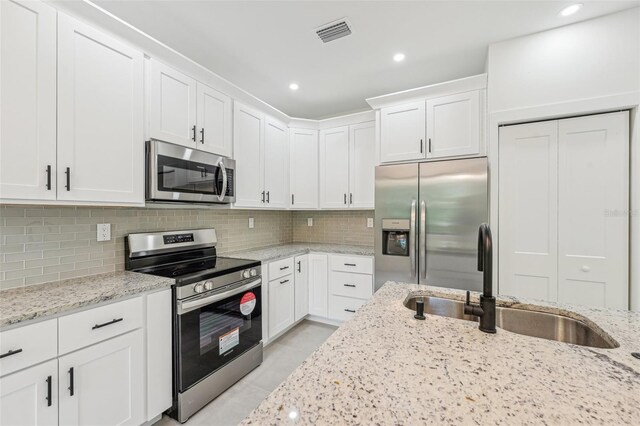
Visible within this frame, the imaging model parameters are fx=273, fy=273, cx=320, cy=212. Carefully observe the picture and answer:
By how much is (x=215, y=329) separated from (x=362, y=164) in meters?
2.32

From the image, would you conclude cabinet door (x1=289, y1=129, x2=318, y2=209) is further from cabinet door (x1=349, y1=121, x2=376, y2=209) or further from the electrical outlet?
the electrical outlet

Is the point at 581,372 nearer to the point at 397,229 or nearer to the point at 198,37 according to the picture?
the point at 397,229

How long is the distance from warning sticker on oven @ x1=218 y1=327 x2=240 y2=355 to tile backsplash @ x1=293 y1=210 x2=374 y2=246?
1.94 m

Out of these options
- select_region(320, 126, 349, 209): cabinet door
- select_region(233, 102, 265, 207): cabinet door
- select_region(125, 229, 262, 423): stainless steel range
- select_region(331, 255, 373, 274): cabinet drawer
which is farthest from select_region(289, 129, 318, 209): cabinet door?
select_region(125, 229, 262, 423): stainless steel range

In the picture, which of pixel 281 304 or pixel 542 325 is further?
pixel 281 304

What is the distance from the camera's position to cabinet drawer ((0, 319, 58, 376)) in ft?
3.73

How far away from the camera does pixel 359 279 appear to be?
3.04 meters

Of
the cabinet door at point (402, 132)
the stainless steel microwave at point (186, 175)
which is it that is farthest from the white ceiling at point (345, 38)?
the stainless steel microwave at point (186, 175)

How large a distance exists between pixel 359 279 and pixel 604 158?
89.0 inches

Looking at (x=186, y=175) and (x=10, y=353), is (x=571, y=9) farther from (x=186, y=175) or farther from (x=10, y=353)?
(x=10, y=353)

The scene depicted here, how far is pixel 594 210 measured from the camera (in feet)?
6.73

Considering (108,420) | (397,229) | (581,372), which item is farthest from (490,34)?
(108,420)

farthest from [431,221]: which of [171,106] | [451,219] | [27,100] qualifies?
[27,100]

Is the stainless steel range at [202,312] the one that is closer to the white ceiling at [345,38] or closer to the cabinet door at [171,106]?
Result: the cabinet door at [171,106]
